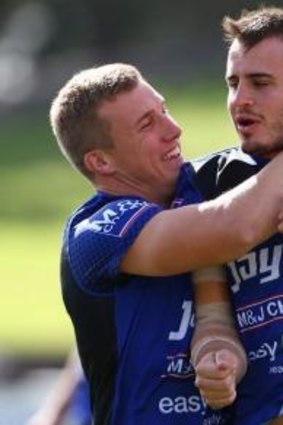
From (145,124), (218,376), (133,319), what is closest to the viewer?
(218,376)

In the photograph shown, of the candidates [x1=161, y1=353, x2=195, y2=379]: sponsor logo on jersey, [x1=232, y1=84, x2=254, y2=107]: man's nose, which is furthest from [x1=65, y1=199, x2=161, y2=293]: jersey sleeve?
[x1=232, y1=84, x2=254, y2=107]: man's nose

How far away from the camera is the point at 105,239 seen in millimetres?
6406

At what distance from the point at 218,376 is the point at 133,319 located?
0.51 meters

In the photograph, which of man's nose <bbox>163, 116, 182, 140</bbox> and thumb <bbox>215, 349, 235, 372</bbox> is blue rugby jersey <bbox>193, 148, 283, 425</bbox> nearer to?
thumb <bbox>215, 349, 235, 372</bbox>

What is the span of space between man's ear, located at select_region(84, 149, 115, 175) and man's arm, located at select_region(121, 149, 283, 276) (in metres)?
0.34

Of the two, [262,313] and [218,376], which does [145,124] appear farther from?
[218,376]

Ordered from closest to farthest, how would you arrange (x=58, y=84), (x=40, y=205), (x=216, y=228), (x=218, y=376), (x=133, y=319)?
1. (x=218, y=376)
2. (x=216, y=228)
3. (x=133, y=319)
4. (x=40, y=205)
5. (x=58, y=84)

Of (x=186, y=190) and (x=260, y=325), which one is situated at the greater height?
(x=186, y=190)

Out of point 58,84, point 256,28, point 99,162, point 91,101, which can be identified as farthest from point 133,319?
point 58,84

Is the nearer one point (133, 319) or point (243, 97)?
point (243, 97)

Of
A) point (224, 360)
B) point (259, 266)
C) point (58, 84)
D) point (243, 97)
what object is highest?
point (243, 97)

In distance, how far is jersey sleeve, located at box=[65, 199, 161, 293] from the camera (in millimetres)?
6379

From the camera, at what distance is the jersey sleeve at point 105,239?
638 centimetres

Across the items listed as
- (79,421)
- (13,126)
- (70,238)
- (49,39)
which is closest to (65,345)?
(79,421)
